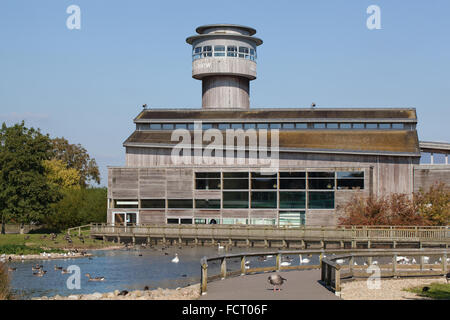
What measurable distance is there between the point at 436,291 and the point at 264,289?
657 centimetres

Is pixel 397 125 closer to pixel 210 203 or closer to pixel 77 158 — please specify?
pixel 210 203

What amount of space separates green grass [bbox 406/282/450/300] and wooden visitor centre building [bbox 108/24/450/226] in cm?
3996

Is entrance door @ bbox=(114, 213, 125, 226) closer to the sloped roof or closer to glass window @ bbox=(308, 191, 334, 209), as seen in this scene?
the sloped roof

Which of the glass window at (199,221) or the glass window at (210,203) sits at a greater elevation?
the glass window at (210,203)

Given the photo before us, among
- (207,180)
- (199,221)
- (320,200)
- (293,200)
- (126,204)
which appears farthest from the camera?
(126,204)

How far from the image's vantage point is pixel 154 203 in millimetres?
74562

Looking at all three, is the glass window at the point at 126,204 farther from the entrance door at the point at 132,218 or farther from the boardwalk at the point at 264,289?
the boardwalk at the point at 264,289

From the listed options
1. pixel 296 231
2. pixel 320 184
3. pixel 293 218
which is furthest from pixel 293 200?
pixel 296 231

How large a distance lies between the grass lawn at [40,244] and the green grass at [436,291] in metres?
40.7

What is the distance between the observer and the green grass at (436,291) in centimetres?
2450

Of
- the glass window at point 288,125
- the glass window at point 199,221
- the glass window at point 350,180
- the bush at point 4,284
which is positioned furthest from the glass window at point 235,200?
the bush at point 4,284

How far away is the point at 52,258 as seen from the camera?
57969 millimetres

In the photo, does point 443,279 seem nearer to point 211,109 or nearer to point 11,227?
point 211,109

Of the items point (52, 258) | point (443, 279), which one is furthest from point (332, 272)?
point (52, 258)
